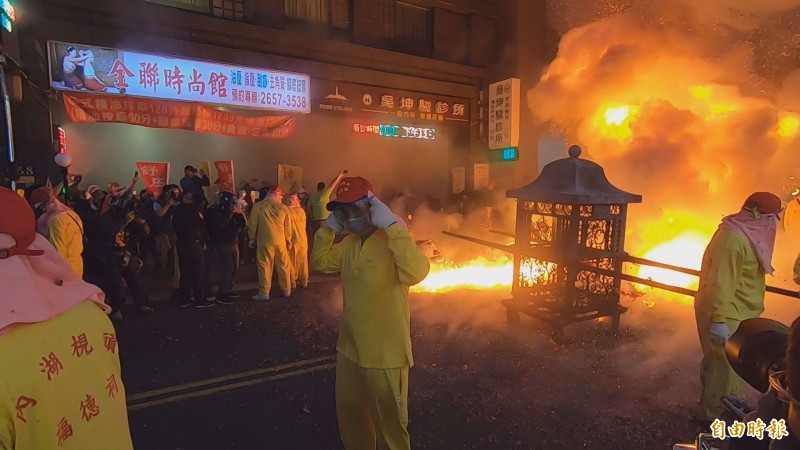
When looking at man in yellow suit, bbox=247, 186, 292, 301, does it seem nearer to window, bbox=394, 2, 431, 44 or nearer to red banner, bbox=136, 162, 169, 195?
red banner, bbox=136, 162, 169, 195

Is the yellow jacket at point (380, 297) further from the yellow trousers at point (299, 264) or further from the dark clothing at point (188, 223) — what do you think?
the yellow trousers at point (299, 264)

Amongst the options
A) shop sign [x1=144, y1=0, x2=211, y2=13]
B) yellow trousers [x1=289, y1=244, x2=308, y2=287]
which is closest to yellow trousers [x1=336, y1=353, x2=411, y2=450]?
yellow trousers [x1=289, y1=244, x2=308, y2=287]

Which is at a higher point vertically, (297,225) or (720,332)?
(297,225)

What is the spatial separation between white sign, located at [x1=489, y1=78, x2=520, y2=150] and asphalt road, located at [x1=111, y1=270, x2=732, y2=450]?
8.08 meters

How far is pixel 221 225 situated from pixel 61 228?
2.32 metres

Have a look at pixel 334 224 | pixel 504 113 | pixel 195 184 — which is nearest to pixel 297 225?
pixel 195 184

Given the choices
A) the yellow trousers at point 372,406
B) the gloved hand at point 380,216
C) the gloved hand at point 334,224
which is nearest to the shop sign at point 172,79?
the gloved hand at point 334,224

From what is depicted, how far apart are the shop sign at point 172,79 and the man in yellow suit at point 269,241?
380 cm

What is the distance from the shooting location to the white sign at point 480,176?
14796 millimetres

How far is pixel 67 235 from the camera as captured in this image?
5461mm

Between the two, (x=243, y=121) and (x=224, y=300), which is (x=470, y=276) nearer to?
(x=224, y=300)

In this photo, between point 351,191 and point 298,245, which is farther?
point 298,245

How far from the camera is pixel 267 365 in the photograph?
497 centimetres

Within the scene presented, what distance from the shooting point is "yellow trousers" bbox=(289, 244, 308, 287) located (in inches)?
340
